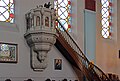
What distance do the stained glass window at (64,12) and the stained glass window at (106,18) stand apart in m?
1.96

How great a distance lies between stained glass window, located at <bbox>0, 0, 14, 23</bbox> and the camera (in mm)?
8266

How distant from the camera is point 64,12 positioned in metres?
9.97

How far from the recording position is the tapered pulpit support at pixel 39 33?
25.2 feet

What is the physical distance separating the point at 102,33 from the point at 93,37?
1150mm

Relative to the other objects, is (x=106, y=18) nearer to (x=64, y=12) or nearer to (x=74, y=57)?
(x=64, y=12)

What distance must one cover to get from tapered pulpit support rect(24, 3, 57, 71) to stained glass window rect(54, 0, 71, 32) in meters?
1.85

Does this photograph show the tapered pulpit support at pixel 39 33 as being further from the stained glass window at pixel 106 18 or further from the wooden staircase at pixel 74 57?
the stained glass window at pixel 106 18

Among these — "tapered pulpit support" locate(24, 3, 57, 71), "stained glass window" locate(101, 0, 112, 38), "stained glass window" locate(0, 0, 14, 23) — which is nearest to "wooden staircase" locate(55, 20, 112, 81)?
"tapered pulpit support" locate(24, 3, 57, 71)

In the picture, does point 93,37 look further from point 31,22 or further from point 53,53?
point 31,22

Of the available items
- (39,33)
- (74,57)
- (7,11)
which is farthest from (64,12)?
(39,33)

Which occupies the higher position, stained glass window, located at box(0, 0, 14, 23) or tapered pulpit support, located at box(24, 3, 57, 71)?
stained glass window, located at box(0, 0, 14, 23)

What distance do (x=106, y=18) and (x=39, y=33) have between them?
4.76 metres

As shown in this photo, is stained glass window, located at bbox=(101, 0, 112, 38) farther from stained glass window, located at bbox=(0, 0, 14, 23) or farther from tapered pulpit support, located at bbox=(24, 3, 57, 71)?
stained glass window, located at bbox=(0, 0, 14, 23)

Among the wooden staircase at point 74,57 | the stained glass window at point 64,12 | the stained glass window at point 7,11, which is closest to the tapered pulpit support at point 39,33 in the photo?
the stained glass window at point 7,11
